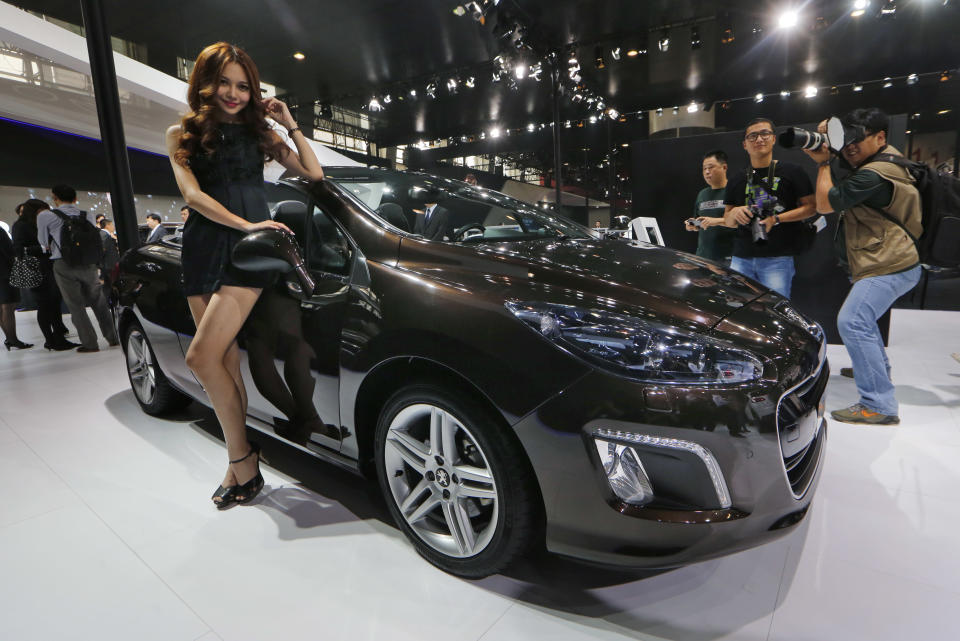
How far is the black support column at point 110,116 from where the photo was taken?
3.54m

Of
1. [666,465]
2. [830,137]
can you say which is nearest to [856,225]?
[830,137]

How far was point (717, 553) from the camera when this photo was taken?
1.15m

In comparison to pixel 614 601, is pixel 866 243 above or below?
above

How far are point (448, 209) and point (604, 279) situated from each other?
75 centimetres

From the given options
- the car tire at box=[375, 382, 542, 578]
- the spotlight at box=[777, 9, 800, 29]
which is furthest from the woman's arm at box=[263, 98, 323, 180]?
the spotlight at box=[777, 9, 800, 29]

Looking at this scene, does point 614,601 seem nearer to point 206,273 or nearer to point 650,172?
point 206,273

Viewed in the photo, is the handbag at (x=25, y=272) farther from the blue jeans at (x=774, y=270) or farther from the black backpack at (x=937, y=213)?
the black backpack at (x=937, y=213)

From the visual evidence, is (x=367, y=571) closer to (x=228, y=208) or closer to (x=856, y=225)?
(x=228, y=208)

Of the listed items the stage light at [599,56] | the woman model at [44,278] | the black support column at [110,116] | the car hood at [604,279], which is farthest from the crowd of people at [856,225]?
the stage light at [599,56]

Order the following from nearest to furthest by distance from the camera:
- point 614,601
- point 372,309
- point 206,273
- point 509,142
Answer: point 614,601
point 372,309
point 206,273
point 509,142

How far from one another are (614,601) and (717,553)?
14.7 inches

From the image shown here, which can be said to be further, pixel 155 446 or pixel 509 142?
pixel 509 142

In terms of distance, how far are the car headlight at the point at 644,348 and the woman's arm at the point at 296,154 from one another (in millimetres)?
1026

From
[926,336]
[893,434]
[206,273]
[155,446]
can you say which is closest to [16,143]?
[155,446]
